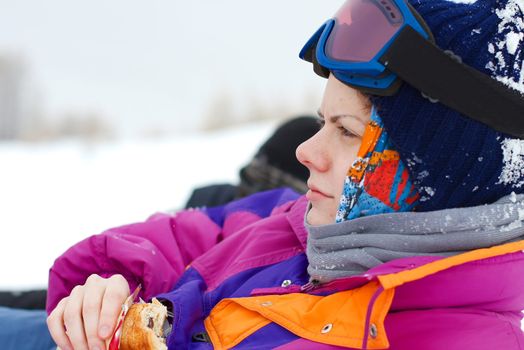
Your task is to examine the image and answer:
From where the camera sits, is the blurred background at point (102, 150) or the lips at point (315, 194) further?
the blurred background at point (102, 150)

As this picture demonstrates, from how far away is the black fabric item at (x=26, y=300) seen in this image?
2.48m

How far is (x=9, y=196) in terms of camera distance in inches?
294

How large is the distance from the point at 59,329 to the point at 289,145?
2598 mm

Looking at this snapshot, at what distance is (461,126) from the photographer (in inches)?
51.7

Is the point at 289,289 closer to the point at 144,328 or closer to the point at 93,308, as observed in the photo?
the point at 144,328

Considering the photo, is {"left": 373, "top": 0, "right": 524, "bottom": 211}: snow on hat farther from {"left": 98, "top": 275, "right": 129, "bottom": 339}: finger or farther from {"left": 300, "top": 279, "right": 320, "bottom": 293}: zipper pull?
{"left": 98, "top": 275, "right": 129, "bottom": 339}: finger

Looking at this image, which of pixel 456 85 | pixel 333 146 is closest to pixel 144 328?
pixel 333 146

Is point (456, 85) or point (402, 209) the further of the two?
point (402, 209)

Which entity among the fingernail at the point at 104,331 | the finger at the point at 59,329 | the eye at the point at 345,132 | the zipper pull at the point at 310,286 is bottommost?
the finger at the point at 59,329

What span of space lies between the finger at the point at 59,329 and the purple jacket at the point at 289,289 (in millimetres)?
274

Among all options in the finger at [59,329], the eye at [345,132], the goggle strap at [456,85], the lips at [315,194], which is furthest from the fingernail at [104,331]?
the goggle strap at [456,85]

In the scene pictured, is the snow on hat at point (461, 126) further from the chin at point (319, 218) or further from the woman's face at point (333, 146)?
the chin at point (319, 218)

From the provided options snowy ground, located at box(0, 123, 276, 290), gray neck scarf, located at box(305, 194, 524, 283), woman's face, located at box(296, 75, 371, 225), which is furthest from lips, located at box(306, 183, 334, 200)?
snowy ground, located at box(0, 123, 276, 290)

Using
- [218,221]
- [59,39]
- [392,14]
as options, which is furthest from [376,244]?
[59,39]
